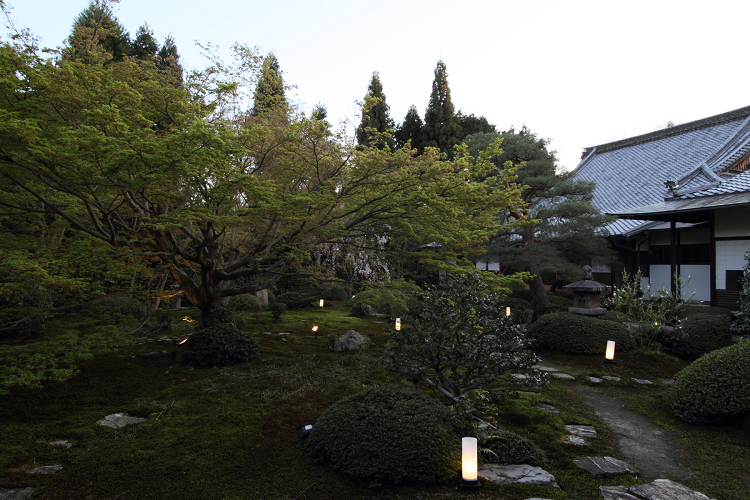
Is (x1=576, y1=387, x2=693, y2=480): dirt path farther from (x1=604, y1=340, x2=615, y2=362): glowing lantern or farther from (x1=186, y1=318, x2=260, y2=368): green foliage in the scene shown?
(x1=186, y1=318, x2=260, y2=368): green foliage

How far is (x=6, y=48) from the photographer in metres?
4.70

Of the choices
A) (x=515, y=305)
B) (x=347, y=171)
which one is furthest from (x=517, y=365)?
(x=515, y=305)

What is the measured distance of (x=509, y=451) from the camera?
427 centimetres

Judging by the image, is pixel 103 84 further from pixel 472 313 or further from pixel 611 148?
pixel 611 148

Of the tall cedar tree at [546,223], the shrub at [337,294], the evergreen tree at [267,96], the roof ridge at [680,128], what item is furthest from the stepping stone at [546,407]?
the roof ridge at [680,128]

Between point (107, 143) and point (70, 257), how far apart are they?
2301 mm

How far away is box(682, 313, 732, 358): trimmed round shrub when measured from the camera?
885cm

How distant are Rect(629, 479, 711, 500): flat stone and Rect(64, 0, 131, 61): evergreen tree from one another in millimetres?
12359

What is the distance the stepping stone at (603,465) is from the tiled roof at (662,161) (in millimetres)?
10108

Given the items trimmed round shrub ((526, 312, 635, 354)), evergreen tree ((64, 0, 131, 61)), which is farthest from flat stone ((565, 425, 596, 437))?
evergreen tree ((64, 0, 131, 61))

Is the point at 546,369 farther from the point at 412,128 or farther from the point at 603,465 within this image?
the point at 412,128

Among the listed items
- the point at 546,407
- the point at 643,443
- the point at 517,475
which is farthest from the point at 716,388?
the point at 517,475

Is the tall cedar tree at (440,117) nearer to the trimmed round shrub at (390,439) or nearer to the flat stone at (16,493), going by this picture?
the trimmed round shrub at (390,439)

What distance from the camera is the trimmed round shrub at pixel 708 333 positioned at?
29.0ft
